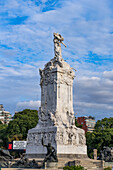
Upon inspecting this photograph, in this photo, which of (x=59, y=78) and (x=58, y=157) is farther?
(x=59, y=78)

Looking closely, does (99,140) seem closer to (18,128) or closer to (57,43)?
(18,128)

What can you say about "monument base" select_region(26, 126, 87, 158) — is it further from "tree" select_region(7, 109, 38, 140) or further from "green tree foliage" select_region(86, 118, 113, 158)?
"tree" select_region(7, 109, 38, 140)

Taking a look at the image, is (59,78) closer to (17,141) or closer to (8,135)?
(17,141)

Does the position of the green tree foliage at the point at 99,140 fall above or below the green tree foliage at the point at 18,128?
below

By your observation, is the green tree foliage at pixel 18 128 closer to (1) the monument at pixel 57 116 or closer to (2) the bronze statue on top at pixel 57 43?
(1) the monument at pixel 57 116

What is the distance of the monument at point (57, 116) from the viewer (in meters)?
26.2

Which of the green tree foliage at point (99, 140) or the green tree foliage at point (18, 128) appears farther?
the green tree foliage at point (18, 128)

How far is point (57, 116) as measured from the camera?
27172 millimetres


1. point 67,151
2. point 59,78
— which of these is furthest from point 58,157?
point 59,78

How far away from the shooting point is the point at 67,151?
85.1 ft

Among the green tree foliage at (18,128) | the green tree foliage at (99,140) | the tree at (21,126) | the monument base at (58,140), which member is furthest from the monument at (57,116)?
the tree at (21,126)

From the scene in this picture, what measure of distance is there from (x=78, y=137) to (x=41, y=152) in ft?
13.2

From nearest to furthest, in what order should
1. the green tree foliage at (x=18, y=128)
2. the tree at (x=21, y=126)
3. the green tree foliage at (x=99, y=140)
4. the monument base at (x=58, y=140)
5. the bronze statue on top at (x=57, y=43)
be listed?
the monument base at (x=58, y=140)
the bronze statue on top at (x=57, y=43)
the green tree foliage at (x=99, y=140)
the green tree foliage at (x=18, y=128)
the tree at (x=21, y=126)

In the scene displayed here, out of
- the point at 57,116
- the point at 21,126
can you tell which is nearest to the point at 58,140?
the point at 57,116
